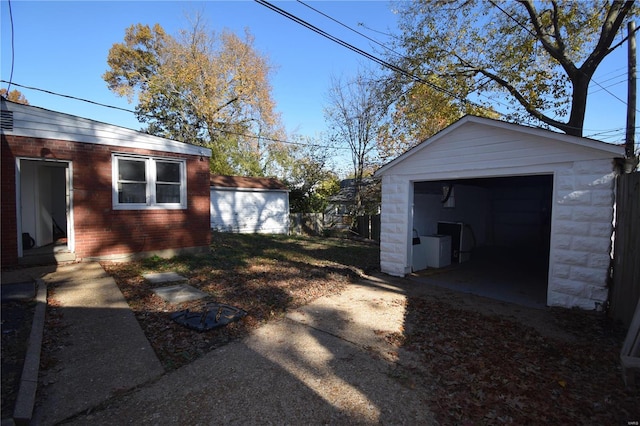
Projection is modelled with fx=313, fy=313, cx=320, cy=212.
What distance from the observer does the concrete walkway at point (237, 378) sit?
2.63 m

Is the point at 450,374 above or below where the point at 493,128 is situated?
below

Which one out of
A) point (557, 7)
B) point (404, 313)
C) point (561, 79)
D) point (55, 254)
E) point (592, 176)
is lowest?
point (404, 313)

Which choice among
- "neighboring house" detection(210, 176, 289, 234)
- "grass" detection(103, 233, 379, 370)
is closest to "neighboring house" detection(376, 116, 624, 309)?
"grass" detection(103, 233, 379, 370)

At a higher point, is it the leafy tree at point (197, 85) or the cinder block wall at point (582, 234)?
the leafy tree at point (197, 85)

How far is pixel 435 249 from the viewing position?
8.77m

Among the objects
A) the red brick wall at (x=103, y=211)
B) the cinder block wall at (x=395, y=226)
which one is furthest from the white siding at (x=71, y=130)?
the cinder block wall at (x=395, y=226)

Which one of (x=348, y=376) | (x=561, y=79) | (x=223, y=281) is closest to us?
(x=348, y=376)

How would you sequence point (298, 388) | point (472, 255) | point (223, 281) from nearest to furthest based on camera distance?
point (298, 388), point (223, 281), point (472, 255)

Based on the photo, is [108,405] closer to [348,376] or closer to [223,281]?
[348,376]

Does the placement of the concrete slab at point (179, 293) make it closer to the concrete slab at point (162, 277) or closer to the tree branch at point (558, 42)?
the concrete slab at point (162, 277)

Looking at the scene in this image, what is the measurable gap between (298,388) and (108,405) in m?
1.65

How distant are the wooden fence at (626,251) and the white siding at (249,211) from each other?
54.9 ft

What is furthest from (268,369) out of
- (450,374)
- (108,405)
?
(450,374)

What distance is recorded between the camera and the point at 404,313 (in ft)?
17.4
